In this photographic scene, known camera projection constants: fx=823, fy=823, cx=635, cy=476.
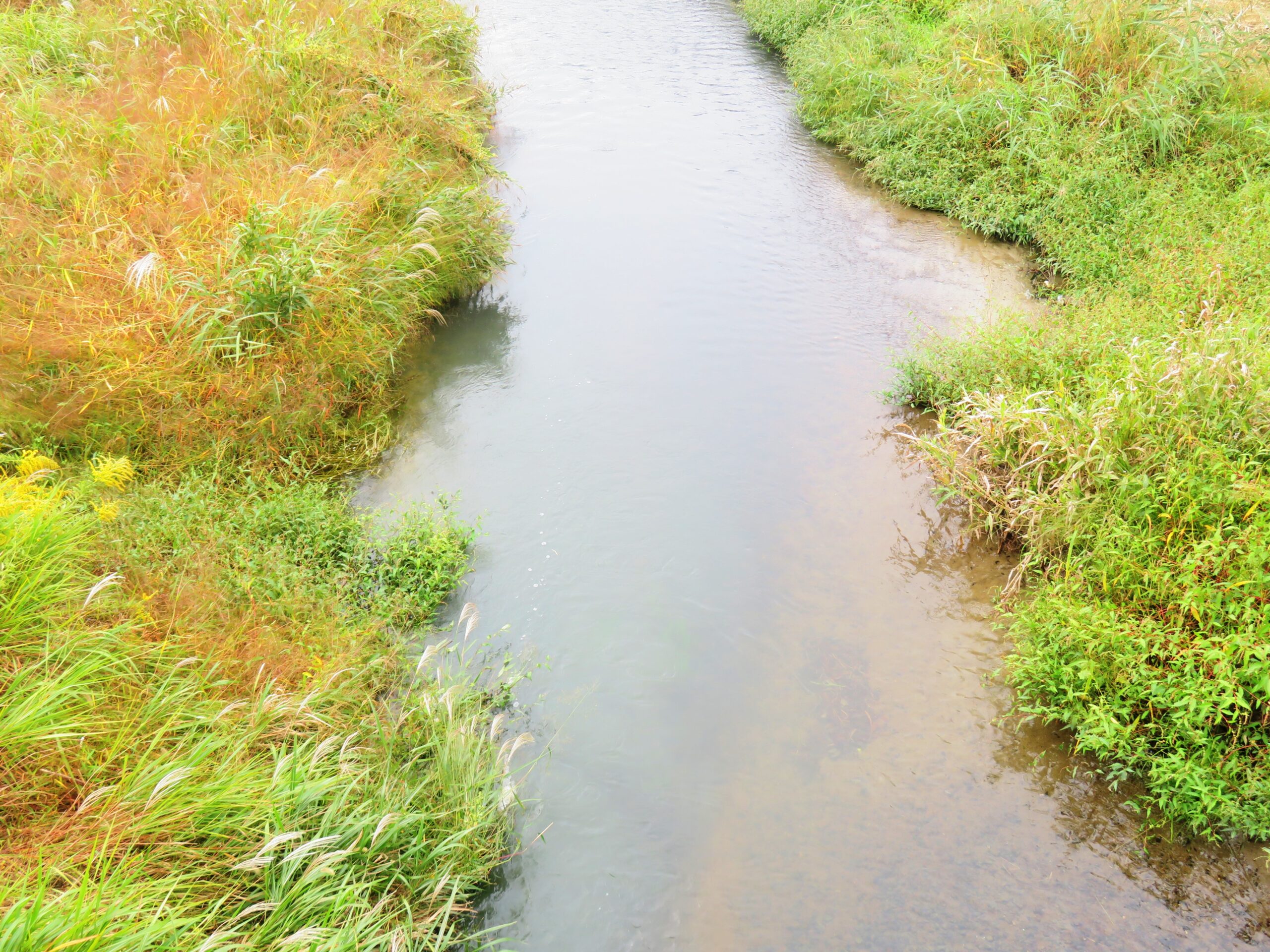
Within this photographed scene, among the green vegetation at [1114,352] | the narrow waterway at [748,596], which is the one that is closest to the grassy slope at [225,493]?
the narrow waterway at [748,596]

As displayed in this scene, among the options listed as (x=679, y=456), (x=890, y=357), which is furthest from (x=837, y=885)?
(x=890, y=357)

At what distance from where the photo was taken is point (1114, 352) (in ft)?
18.6

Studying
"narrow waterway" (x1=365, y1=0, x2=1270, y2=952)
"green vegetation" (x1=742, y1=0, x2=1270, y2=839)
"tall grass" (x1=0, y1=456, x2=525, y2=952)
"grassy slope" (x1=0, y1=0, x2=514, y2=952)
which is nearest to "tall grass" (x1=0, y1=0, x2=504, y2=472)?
"grassy slope" (x1=0, y1=0, x2=514, y2=952)

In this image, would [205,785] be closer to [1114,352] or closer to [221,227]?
[221,227]

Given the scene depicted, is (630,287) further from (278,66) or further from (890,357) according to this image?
(278,66)

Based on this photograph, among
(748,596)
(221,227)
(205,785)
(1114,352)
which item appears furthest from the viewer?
(221,227)

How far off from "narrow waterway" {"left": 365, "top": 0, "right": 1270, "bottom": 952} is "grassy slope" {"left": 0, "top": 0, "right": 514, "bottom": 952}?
53cm

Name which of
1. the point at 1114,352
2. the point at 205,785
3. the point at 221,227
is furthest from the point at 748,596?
the point at 221,227

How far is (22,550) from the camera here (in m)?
3.74

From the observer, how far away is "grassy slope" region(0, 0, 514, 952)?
3076 millimetres

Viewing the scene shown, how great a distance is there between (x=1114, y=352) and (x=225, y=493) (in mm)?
6007

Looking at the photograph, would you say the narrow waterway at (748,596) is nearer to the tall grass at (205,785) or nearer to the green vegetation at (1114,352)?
the green vegetation at (1114,352)

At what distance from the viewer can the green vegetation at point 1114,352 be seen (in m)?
4.05

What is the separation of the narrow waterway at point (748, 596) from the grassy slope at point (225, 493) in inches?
20.7
